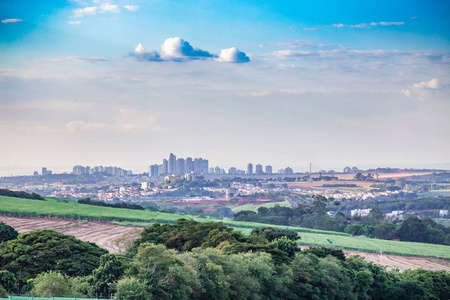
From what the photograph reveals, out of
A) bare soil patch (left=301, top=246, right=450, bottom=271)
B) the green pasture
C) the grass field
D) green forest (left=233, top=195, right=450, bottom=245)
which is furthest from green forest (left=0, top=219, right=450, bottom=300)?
green forest (left=233, top=195, right=450, bottom=245)

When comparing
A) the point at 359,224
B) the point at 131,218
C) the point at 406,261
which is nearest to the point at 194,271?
the point at 406,261

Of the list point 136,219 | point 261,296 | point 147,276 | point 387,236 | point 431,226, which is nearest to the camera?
point 147,276

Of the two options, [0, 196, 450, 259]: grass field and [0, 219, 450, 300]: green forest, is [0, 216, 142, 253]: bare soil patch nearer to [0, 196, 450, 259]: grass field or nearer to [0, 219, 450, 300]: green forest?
[0, 196, 450, 259]: grass field

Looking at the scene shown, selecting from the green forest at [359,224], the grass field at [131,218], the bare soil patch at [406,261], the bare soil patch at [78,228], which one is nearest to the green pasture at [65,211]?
the grass field at [131,218]

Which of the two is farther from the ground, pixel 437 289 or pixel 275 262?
pixel 275 262

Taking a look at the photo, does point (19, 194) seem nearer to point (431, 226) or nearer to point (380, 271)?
point (380, 271)

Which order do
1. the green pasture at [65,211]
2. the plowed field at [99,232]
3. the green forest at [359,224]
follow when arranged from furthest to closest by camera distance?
1. the green forest at [359,224]
2. the green pasture at [65,211]
3. the plowed field at [99,232]

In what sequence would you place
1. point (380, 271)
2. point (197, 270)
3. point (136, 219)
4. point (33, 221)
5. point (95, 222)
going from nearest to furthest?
point (197, 270) → point (380, 271) → point (33, 221) → point (95, 222) → point (136, 219)

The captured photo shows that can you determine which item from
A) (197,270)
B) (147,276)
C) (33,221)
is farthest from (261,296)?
(33,221)

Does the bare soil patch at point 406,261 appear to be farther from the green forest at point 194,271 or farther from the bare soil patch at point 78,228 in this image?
the bare soil patch at point 78,228
